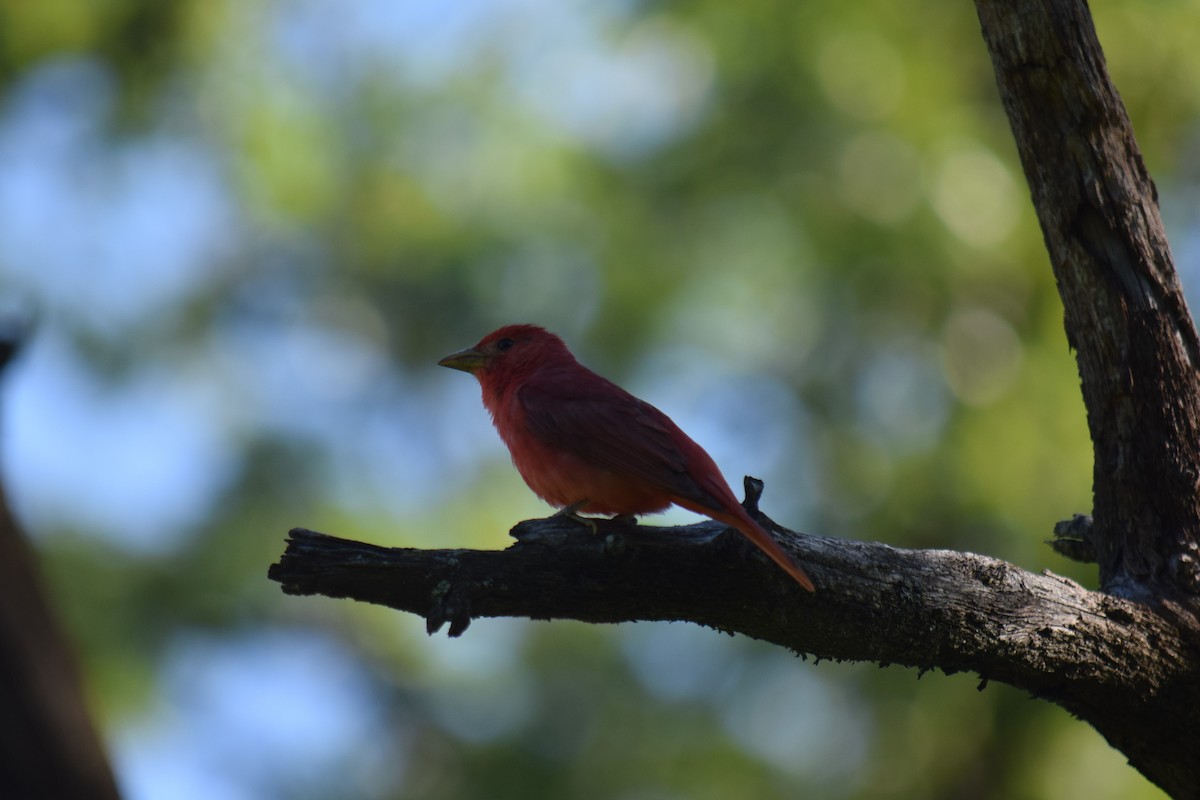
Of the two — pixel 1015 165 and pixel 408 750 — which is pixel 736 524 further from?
pixel 408 750

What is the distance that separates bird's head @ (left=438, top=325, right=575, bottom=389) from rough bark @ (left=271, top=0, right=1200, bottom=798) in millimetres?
1929

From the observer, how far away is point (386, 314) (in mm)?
8266

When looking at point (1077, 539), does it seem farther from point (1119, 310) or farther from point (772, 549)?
point (772, 549)

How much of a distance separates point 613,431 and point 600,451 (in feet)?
0.33

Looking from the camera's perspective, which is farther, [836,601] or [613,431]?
[613,431]

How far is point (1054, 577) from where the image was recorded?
359 cm

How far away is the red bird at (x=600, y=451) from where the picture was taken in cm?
403

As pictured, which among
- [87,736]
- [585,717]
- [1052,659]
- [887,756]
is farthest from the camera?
[585,717]

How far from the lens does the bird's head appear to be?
5391 mm

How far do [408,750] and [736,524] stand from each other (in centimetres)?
486

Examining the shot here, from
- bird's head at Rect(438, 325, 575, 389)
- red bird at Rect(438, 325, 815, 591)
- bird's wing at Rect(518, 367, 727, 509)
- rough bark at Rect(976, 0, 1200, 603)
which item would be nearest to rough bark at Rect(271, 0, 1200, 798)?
rough bark at Rect(976, 0, 1200, 603)

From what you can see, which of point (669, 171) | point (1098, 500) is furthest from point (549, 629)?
point (1098, 500)

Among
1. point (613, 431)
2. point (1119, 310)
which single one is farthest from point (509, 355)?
point (1119, 310)

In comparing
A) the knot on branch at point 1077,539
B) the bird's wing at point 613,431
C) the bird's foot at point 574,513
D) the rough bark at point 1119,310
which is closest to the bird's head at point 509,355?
the bird's wing at point 613,431
